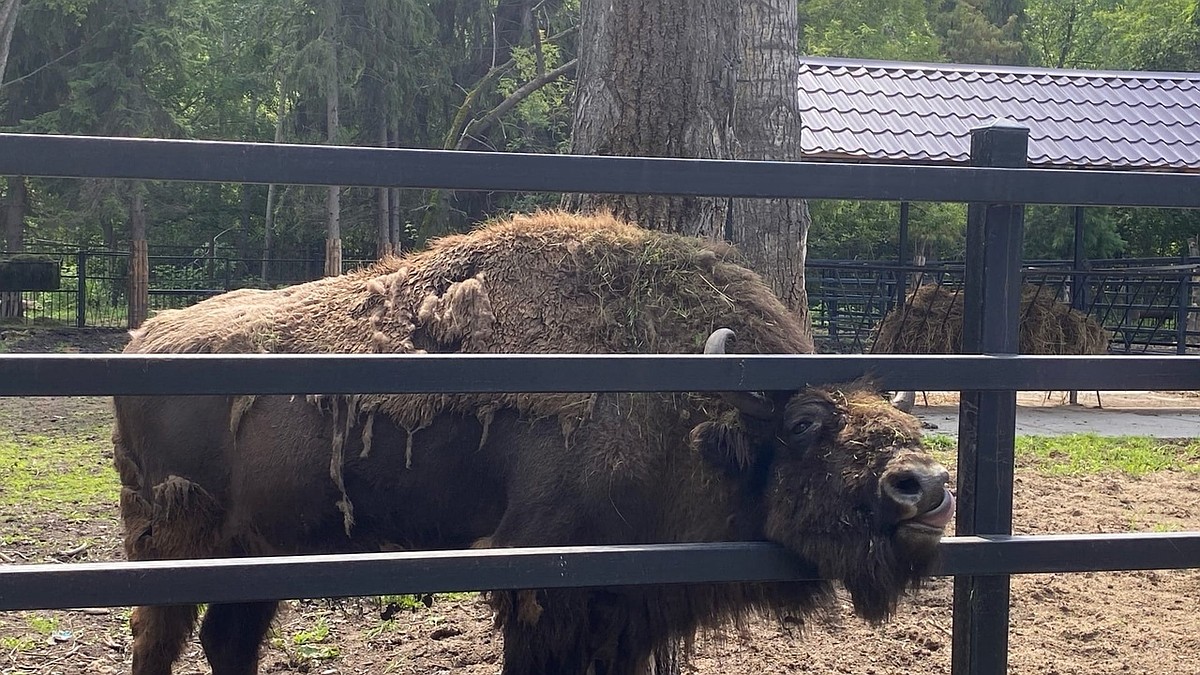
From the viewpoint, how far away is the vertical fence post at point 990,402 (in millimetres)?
3215

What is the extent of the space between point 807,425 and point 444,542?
5.29ft

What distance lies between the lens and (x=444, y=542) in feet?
14.3

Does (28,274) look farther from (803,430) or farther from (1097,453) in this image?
(803,430)

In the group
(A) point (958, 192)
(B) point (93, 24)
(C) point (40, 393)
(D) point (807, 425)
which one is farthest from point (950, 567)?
(B) point (93, 24)

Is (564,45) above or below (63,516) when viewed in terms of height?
above

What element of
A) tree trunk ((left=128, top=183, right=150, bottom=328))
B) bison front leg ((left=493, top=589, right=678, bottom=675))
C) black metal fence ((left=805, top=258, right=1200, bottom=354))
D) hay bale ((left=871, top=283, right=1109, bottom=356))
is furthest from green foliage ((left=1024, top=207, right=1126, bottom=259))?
bison front leg ((left=493, top=589, right=678, bottom=675))

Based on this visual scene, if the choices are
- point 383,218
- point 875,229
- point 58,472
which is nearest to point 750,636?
point 58,472

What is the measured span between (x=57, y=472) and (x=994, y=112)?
12928 millimetres

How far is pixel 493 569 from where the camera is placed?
9.25 feet

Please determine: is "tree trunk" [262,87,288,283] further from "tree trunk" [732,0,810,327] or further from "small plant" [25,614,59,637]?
"tree trunk" [732,0,810,327]

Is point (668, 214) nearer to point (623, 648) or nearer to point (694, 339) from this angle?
point (694, 339)

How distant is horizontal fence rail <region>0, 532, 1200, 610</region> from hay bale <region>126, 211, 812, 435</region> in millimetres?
1144

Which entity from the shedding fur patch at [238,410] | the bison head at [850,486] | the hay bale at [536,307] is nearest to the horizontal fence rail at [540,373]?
the bison head at [850,486]

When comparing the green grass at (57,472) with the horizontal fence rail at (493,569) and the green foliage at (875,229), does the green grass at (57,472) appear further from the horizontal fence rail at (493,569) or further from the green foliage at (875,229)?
the green foliage at (875,229)
